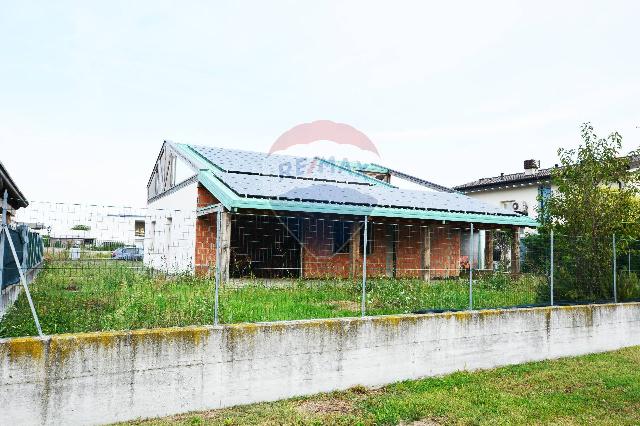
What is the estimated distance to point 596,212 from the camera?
8750mm

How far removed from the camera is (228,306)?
5395mm

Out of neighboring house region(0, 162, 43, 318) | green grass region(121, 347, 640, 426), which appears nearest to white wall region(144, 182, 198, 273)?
neighboring house region(0, 162, 43, 318)

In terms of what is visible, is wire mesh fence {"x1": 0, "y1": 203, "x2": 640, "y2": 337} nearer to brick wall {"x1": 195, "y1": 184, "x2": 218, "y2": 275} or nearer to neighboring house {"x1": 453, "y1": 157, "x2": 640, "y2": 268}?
brick wall {"x1": 195, "y1": 184, "x2": 218, "y2": 275}

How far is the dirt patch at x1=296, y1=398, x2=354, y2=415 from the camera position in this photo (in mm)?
4719

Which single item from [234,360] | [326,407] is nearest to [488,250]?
[326,407]

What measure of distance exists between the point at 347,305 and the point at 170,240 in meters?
2.44

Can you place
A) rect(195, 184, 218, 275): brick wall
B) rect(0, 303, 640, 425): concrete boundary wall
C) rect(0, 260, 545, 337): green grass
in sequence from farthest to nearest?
rect(195, 184, 218, 275): brick wall → rect(0, 260, 545, 337): green grass → rect(0, 303, 640, 425): concrete boundary wall

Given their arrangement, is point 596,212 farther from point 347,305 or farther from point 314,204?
point 314,204

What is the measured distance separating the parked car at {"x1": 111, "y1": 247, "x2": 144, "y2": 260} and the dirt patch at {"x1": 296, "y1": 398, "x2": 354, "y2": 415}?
2.36 meters

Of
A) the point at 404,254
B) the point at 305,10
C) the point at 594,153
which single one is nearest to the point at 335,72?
the point at 305,10

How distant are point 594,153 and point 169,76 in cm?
981

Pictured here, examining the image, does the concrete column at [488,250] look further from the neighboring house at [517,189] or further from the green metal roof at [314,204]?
the neighboring house at [517,189]

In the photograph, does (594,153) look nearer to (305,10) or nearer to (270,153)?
(305,10)

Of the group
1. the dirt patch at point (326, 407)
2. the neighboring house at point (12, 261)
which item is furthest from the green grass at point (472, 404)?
the neighboring house at point (12, 261)
